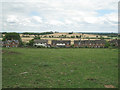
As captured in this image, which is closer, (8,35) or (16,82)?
(16,82)

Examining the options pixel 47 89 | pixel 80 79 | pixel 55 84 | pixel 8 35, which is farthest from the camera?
pixel 8 35

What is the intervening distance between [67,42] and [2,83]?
189ft

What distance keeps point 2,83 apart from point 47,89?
2894 millimetres

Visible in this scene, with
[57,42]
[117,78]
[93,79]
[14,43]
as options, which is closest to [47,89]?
[93,79]

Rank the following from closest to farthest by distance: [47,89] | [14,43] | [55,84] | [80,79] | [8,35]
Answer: [47,89]
[55,84]
[80,79]
[14,43]
[8,35]

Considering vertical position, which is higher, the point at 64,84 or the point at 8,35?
the point at 8,35

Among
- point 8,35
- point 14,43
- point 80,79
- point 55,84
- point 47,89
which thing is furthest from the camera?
point 8,35

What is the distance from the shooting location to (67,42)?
6575 centimetres

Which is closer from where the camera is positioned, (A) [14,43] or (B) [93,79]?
(B) [93,79]

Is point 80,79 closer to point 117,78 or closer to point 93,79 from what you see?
point 93,79

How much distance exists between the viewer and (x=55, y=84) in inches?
339

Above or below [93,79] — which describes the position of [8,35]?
above

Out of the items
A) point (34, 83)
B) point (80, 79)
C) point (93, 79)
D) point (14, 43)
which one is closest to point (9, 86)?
point (34, 83)

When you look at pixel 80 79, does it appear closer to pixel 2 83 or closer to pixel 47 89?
pixel 47 89
